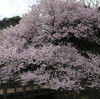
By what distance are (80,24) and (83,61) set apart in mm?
1918

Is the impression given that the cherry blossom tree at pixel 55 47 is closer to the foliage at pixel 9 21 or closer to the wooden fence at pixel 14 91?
the wooden fence at pixel 14 91

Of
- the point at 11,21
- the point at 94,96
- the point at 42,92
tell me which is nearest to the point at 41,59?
the point at 94,96

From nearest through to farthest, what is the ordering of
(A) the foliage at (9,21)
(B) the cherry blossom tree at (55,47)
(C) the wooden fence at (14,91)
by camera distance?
(B) the cherry blossom tree at (55,47), (C) the wooden fence at (14,91), (A) the foliage at (9,21)

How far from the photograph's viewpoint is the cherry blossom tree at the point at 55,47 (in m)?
8.15

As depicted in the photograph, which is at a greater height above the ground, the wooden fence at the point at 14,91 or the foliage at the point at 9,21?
the foliage at the point at 9,21

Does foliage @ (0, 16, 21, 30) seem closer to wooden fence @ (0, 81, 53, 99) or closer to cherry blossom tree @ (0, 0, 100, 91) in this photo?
wooden fence @ (0, 81, 53, 99)

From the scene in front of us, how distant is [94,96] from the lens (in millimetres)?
11547

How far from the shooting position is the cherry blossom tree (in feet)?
26.7

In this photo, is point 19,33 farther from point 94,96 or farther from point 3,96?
point 94,96

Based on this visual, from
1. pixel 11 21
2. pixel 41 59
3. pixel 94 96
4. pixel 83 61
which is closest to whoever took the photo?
pixel 41 59

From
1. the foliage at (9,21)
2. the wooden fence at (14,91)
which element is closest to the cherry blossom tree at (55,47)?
the wooden fence at (14,91)

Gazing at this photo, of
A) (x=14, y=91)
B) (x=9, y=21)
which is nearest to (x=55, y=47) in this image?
(x=14, y=91)

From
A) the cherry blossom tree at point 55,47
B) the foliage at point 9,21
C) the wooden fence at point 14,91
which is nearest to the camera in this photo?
the cherry blossom tree at point 55,47

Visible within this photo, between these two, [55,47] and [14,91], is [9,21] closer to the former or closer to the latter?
[14,91]
